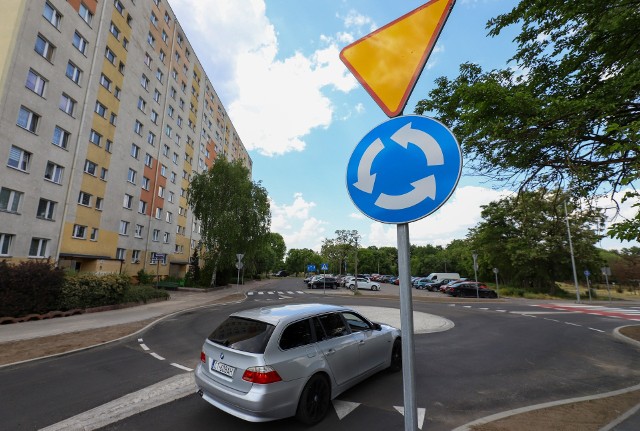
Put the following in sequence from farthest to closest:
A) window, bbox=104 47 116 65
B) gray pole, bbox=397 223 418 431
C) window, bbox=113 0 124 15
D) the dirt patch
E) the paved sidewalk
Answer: window, bbox=113 0 124 15, window, bbox=104 47 116 65, the paved sidewalk, the dirt patch, gray pole, bbox=397 223 418 431

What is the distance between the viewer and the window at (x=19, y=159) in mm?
16734

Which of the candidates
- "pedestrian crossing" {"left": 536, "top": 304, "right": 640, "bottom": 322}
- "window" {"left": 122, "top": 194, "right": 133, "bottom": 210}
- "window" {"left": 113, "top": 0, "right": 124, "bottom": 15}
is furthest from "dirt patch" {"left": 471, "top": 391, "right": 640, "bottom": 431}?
"window" {"left": 113, "top": 0, "right": 124, "bottom": 15}

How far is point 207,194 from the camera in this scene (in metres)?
31.6

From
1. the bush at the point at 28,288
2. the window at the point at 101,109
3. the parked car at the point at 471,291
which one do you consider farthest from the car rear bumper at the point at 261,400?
the parked car at the point at 471,291

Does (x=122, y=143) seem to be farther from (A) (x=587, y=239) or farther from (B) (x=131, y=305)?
(A) (x=587, y=239)

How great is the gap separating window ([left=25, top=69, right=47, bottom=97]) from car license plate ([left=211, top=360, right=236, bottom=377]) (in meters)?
22.6

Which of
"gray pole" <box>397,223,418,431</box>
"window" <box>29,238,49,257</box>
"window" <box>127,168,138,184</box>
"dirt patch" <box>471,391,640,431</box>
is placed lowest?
"dirt patch" <box>471,391,640,431</box>

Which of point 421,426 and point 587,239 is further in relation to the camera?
point 587,239

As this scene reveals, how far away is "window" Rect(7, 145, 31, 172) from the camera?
16734 mm

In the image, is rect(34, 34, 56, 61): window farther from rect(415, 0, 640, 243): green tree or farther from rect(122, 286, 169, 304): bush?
rect(415, 0, 640, 243): green tree

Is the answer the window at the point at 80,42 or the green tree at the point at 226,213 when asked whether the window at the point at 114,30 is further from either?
the green tree at the point at 226,213

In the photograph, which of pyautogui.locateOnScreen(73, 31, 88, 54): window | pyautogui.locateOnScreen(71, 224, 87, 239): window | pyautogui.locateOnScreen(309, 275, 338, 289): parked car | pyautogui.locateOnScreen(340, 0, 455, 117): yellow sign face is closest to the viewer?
pyautogui.locateOnScreen(340, 0, 455, 117): yellow sign face

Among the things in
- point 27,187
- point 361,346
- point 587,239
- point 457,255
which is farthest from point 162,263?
point 457,255

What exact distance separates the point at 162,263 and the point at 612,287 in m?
64.6
